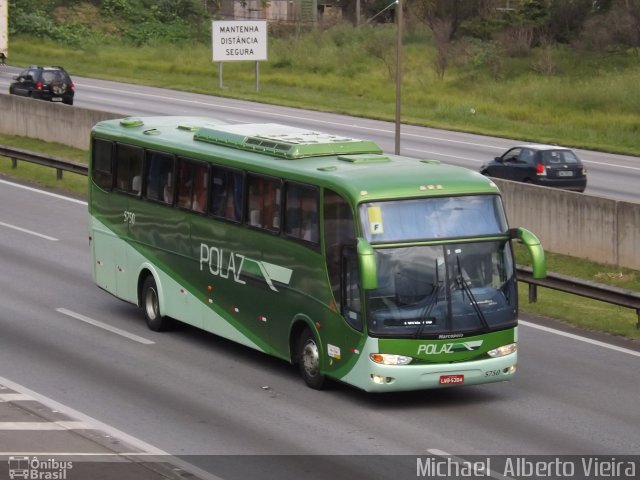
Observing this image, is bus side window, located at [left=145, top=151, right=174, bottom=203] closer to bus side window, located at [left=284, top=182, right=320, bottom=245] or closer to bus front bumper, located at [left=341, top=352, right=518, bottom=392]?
bus side window, located at [left=284, top=182, right=320, bottom=245]

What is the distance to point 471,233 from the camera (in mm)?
15852

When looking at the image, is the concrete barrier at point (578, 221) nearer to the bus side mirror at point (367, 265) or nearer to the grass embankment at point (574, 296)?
the grass embankment at point (574, 296)

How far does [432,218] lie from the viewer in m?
15.8

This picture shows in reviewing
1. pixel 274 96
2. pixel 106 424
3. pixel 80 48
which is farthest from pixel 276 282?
pixel 80 48

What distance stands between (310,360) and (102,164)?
663cm

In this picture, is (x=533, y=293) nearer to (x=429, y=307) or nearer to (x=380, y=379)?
(x=429, y=307)

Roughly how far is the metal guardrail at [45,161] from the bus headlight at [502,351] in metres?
18.2

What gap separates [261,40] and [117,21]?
24243 millimetres

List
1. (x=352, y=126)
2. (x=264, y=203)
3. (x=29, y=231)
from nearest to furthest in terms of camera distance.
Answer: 1. (x=264, y=203)
2. (x=29, y=231)
3. (x=352, y=126)

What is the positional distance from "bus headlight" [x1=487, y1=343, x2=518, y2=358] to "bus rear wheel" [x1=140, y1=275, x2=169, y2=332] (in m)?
6.01

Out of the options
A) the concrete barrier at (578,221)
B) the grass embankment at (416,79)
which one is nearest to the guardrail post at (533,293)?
the concrete barrier at (578,221)

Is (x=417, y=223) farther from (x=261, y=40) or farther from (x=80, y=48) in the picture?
(x=80, y=48)

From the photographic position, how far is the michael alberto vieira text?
42.9 feet

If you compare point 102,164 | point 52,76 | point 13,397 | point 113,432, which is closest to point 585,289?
point 102,164
